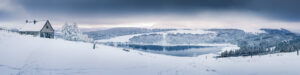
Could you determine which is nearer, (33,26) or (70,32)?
(33,26)

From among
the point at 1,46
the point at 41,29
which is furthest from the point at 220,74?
the point at 41,29

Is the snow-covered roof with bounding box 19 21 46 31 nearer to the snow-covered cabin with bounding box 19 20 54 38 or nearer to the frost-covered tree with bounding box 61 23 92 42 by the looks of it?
the snow-covered cabin with bounding box 19 20 54 38

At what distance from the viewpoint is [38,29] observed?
6669 cm

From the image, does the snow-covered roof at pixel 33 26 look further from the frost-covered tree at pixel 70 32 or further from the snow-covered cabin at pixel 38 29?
the frost-covered tree at pixel 70 32

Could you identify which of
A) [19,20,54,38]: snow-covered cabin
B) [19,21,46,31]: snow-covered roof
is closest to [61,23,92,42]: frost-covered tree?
[19,20,54,38]: snow-covered cabin

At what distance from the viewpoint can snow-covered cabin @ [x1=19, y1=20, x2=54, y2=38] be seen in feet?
219

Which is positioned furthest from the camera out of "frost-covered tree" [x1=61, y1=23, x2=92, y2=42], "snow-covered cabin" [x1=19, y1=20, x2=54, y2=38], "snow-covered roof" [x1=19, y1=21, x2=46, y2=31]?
"frost-covered tree" [x1=61, y1=23, x2=92, y2=42]

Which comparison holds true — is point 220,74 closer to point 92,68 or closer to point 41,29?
point 92,68

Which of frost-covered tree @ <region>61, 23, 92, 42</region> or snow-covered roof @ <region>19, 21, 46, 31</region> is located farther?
frost-covered tree @ <region>61, 23, 92, 42</region>

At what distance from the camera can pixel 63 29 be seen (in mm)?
84750

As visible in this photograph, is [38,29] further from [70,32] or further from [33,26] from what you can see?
[70,32]

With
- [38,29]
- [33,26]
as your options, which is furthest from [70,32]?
[38,29]

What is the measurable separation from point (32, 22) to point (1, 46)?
4961 cm

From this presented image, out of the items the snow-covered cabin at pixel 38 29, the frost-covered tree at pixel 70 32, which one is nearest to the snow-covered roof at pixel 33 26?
the snow-covered cabin at pixel 38 29
